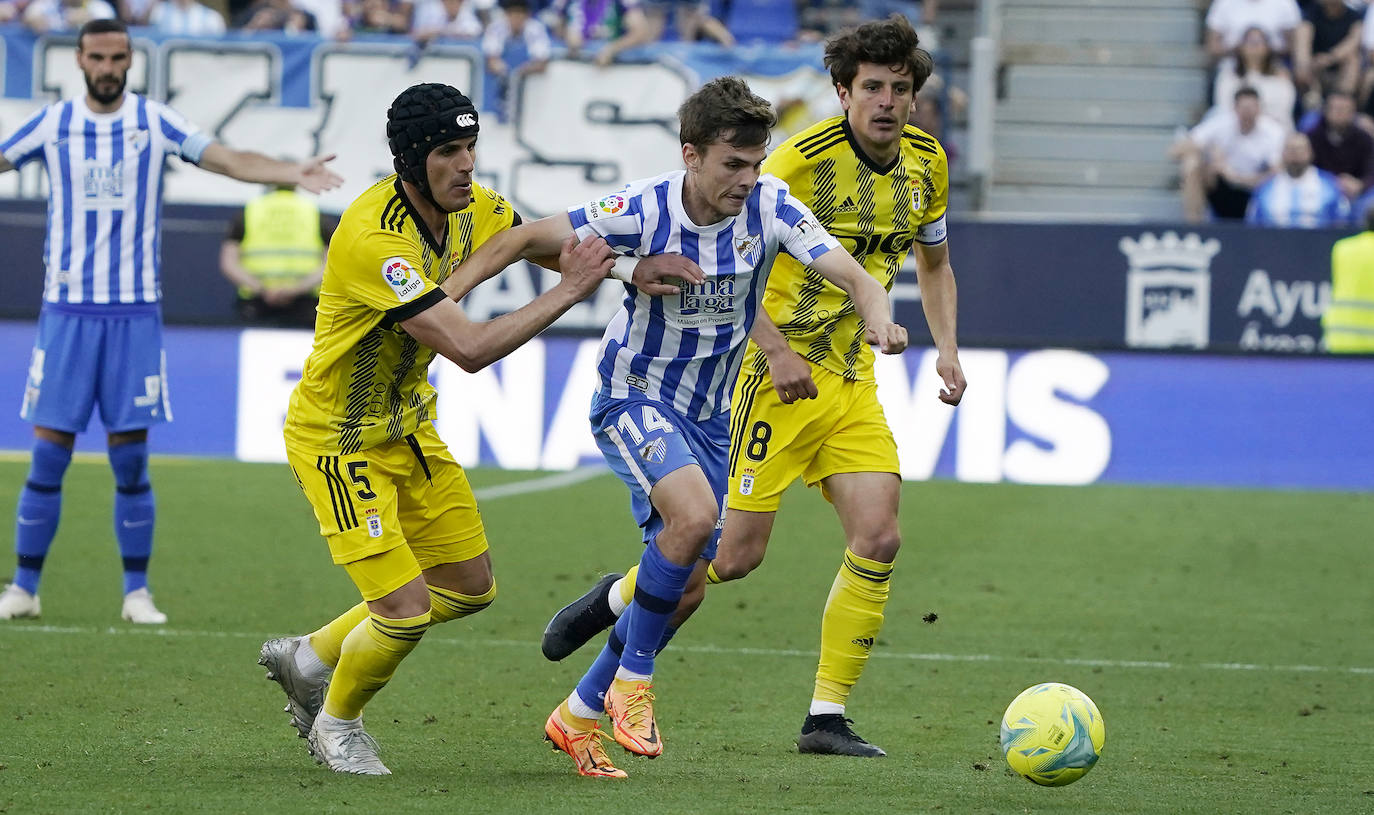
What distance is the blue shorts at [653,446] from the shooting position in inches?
215

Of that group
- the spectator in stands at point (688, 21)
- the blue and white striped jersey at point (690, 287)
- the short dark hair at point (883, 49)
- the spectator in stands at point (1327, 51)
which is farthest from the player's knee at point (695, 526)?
the spectator in stands at point (1327, 51)

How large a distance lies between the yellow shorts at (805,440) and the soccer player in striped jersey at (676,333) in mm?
578

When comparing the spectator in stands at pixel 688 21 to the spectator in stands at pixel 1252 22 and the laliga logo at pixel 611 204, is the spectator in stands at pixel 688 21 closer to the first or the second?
the spectator in stands at pixel 1252 22

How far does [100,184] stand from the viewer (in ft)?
26.3

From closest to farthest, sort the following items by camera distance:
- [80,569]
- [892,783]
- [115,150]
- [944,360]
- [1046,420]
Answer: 1. [892,783]
2. [944,360]
3. [115,150]
4. [80,569]
5. [1046,420]

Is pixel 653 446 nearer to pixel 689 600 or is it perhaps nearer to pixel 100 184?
pixel 689 600

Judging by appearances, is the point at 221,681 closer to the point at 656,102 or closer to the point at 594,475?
the point at 594,475

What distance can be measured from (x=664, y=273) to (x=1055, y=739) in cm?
175

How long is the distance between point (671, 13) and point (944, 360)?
12418 millimetres

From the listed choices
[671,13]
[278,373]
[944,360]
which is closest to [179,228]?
[278,373]

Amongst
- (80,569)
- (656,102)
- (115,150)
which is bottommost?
(80,569)

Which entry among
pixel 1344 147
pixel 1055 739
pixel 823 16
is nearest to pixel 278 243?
pixel 823 16

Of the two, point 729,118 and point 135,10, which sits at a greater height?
point 135,10

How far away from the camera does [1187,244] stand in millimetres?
15773
